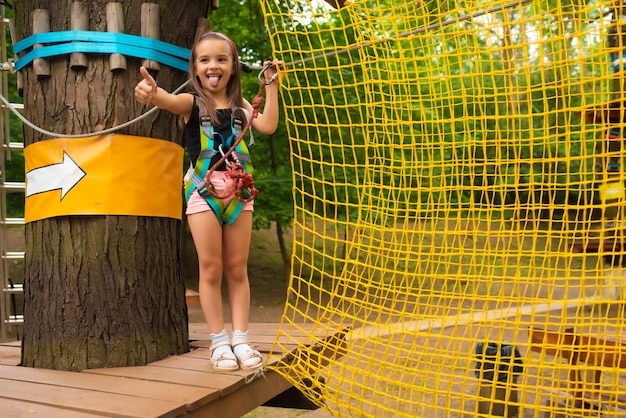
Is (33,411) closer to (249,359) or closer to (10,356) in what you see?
(249,359)

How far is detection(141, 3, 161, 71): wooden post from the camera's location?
2.37 m

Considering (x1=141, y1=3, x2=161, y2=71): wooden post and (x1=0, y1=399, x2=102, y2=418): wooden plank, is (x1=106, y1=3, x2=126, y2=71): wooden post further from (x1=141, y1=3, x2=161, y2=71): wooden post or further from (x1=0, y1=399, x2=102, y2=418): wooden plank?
(x1=0, y1=399, x2=102, y2=418): wooden plank

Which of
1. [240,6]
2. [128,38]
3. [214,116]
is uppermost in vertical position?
[240,6]

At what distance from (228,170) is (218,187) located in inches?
3.1

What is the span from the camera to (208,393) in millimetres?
1877

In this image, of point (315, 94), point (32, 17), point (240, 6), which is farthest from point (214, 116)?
point (240, 6)

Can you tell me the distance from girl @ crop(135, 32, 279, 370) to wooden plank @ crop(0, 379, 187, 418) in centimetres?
44

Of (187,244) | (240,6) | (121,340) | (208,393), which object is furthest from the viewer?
(187,244)

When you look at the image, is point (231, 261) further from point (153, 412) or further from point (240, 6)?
point (240, 6)

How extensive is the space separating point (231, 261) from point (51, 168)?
0.83 m

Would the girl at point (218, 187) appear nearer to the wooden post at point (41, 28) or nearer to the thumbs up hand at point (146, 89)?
the thumbs up hand at point (146, 89)

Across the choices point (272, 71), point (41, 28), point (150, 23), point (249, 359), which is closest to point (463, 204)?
point (272, 71)

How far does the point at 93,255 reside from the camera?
7.48 feet

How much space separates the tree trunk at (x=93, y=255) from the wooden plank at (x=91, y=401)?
0.98 feet
